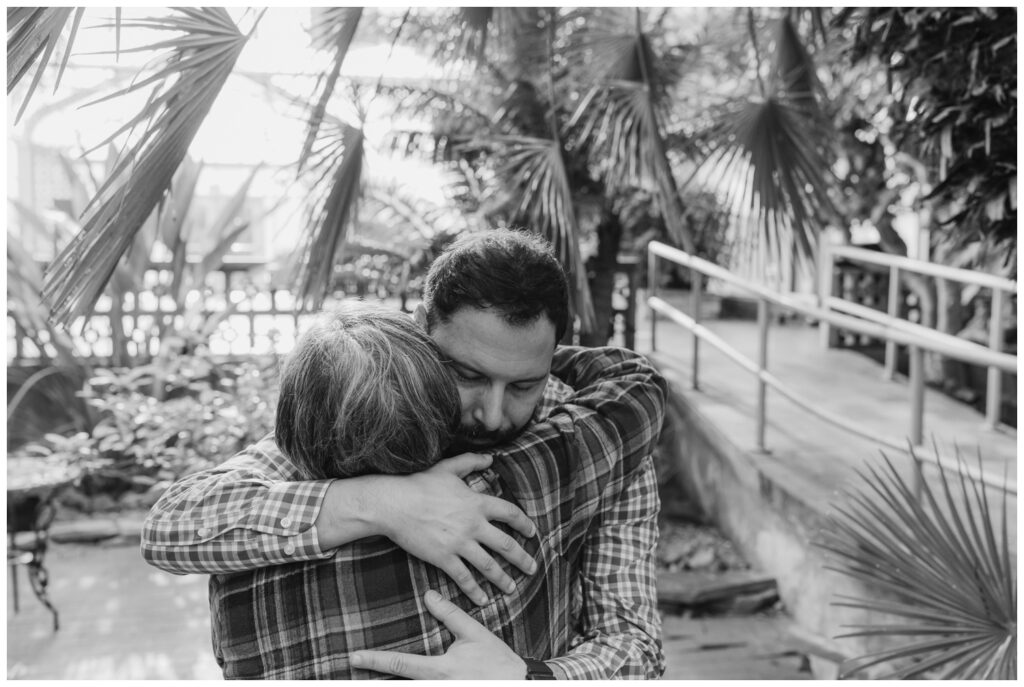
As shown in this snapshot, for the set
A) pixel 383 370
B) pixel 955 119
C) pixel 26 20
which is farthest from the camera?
pixel 955 119

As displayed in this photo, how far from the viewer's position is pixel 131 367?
611 centimetres

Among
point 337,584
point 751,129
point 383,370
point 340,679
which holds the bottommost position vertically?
point 340,679

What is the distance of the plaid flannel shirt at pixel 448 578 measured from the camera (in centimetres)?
130

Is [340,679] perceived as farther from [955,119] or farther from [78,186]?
[78,186]

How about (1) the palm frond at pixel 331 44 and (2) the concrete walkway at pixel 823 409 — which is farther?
(2) the concrete walkway at pixel 823 409

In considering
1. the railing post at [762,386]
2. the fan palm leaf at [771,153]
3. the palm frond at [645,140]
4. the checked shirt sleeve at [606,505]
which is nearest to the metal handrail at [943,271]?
the railing post at [762,386]

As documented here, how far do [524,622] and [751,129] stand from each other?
2502mm

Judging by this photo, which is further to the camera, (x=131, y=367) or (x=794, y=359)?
(x=794, y=359)

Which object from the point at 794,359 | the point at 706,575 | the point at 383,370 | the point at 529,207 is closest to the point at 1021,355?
the point at 383,370

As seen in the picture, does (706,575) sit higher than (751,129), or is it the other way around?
(751,129)

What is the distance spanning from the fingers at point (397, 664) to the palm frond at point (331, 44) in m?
1.63

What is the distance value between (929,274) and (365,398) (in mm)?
5722

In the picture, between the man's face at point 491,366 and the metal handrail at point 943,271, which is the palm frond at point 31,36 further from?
the metal handrail at point 943,271

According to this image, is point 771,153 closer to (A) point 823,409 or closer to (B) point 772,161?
(B) point 772,161
